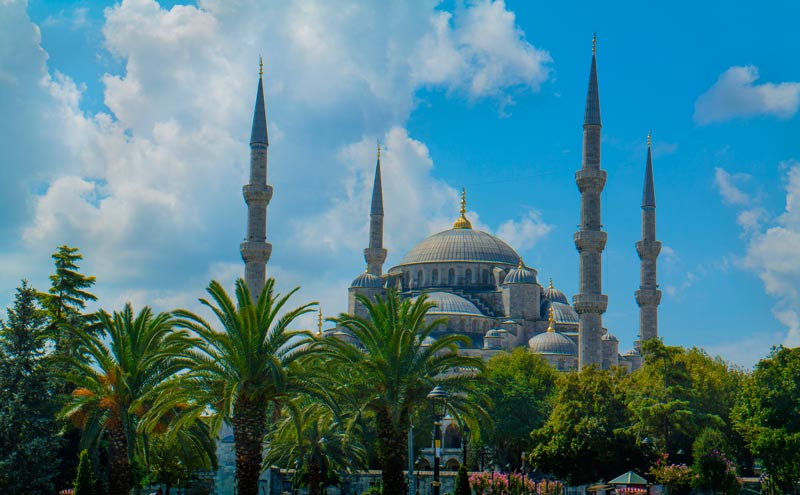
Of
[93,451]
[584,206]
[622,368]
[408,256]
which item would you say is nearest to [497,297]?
[408,256]

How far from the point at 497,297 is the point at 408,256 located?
1014cm

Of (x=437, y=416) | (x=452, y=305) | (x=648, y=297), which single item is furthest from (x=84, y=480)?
(x=452, y=305)

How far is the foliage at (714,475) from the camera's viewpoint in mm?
36312

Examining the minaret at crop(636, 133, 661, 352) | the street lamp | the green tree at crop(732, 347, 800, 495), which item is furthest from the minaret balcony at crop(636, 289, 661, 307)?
the street lamp

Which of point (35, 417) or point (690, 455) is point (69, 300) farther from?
point (690, 455)

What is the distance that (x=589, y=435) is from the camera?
41.7 metres

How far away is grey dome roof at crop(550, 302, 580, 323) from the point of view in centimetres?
7912

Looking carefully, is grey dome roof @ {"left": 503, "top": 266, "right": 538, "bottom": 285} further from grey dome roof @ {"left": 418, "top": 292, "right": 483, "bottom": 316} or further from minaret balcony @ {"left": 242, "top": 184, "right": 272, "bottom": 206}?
minaret balcony @ {"left": 242, "top": 184, "right": 272, "bottom": 206}

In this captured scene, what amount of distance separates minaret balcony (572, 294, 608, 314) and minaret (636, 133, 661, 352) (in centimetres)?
1017

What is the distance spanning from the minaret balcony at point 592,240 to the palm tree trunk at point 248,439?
34244mm

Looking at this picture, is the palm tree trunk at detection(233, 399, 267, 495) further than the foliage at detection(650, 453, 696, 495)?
No

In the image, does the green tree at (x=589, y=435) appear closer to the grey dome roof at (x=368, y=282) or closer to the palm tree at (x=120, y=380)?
the palm tree at (x=120, y=380)

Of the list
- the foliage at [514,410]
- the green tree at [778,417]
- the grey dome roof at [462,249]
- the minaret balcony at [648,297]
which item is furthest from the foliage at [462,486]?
the grey dome roof at [462,249]

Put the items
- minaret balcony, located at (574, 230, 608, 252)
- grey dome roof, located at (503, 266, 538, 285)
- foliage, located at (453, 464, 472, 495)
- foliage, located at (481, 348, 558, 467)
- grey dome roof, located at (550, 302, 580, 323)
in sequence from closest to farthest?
foliage, located at (453, 464, 472, 495) < foliage, located at (481, 348, 558, 467) < minaret balcony, located at (574, 230, 608, 252) < grey dome roof, located at (503, 266, 538, 285) < grey dome roof, located at (550, 302, 580, 323)
